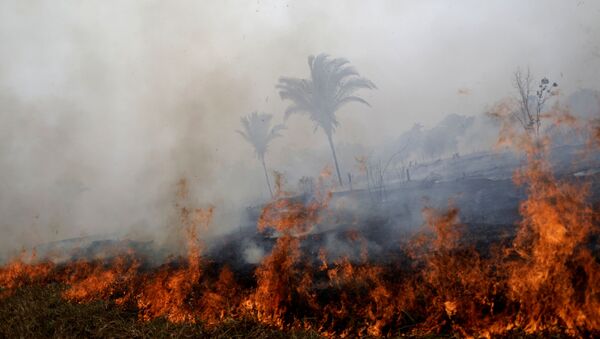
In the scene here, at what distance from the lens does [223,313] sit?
7.20 metres

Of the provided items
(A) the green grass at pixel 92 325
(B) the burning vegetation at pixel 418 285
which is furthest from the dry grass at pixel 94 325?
(B) the burning vegetation at pixel 418 285

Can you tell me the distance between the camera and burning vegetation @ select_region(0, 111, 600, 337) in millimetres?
5156

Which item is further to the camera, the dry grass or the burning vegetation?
the dry grass

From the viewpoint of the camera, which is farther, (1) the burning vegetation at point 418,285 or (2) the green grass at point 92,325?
(2) the green grass at point 92,325

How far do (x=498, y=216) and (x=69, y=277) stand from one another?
14.9m

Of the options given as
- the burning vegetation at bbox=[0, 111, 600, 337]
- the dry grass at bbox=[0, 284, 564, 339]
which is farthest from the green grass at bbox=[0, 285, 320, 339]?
the burning vegetation at bbox=[0, 111, 600, 337]

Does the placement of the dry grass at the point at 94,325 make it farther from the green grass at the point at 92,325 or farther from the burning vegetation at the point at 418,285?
the burning vegetation at the point at 418,285

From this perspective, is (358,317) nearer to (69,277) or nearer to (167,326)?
(167,326)

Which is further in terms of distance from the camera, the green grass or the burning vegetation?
the green grass

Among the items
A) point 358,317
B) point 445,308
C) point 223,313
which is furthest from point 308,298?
point 445,308

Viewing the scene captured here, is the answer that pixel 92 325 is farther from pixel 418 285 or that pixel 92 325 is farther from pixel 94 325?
pixel 418 285

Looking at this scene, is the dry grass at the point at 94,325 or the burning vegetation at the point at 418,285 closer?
the burning vegetation at the point at 418,285

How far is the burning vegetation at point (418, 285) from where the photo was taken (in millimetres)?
5156

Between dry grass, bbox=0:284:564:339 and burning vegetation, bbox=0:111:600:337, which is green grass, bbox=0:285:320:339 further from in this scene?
burning vegetation, bbox=0:111:600:337
